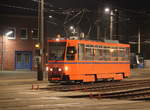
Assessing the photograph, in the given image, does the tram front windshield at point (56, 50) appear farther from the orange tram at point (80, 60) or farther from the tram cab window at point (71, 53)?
the tram cab window at point (71, 53)

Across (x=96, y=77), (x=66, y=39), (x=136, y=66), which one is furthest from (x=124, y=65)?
(x=136, y=66)

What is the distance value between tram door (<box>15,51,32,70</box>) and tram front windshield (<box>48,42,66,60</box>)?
23530mm

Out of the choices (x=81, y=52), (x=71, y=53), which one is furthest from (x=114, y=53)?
(x=71, y=53)

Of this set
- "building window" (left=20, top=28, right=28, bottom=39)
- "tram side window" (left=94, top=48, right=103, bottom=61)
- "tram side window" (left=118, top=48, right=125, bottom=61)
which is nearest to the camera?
"tram side window" (left=94, top=48, right=103, bottom=61)

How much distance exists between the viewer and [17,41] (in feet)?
147

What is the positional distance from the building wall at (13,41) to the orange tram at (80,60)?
21.8 meters

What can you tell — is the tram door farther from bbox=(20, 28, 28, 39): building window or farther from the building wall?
bbox=(20, 28, 28, 39): building window

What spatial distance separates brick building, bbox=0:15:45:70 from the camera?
4362cm

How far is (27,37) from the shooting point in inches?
1793

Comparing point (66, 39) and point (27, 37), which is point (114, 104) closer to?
point (66, 39)

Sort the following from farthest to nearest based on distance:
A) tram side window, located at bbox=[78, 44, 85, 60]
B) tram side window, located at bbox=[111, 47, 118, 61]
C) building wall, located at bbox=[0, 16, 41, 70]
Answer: building wall, located at bbox=[0, 16, 41, 70]
tram side window, located at bbox=[111, 47, 118, 61]
tram side window, located at bbox=[78, 44, 85, 60]

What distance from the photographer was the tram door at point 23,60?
45156 millimetres

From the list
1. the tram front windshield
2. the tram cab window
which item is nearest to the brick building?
the tram front windshield

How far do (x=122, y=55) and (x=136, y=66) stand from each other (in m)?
29.6
